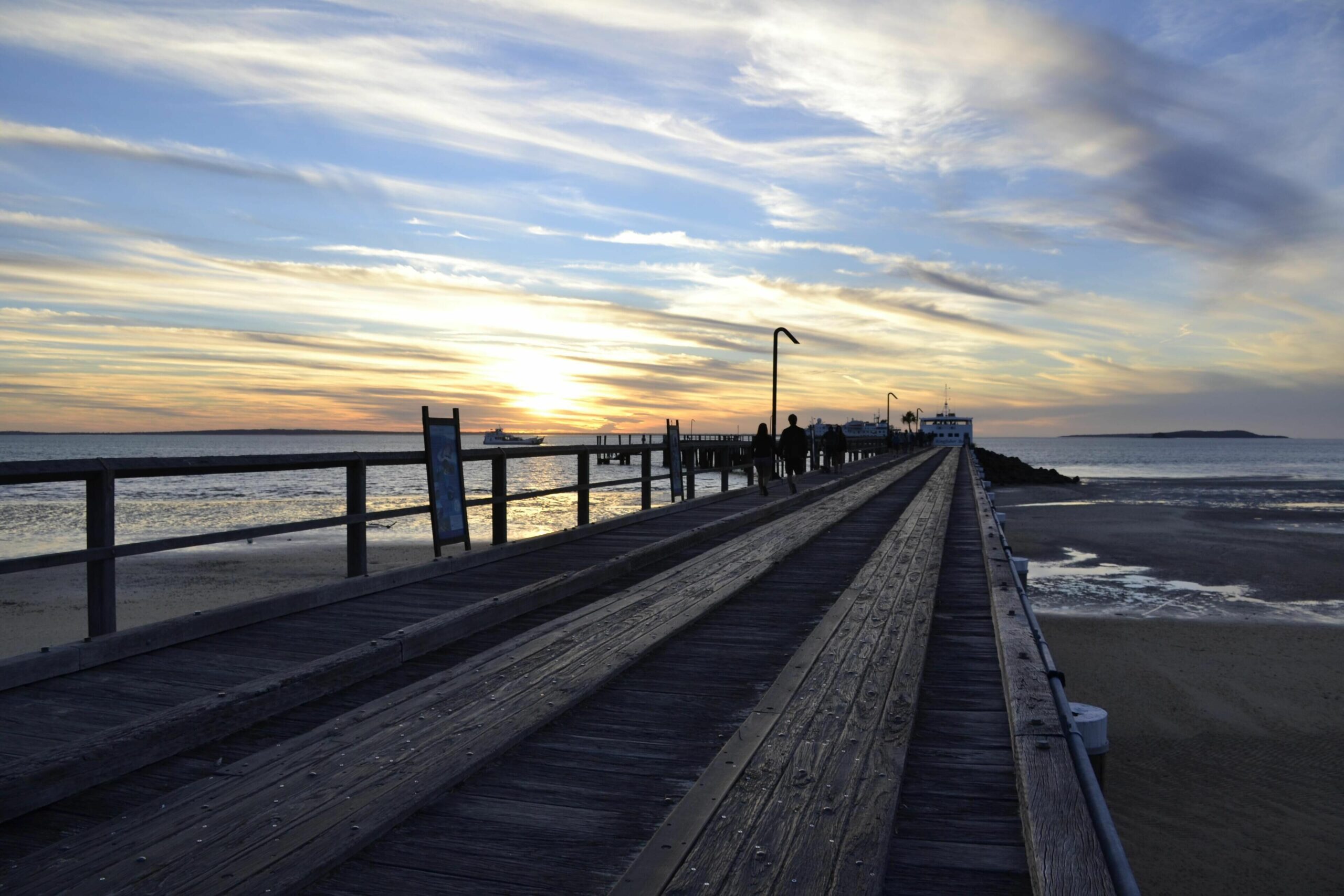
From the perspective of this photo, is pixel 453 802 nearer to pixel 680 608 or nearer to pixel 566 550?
pixel 680 608

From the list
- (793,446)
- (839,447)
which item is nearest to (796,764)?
(793,446)

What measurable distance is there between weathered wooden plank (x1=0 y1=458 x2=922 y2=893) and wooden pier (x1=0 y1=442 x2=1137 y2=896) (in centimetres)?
1

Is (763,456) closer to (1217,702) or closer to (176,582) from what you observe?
(1217,702)

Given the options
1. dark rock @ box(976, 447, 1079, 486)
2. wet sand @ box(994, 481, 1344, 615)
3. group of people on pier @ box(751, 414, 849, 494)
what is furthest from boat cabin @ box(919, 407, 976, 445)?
group of people on pier @ box(751, 414, 849, 494)

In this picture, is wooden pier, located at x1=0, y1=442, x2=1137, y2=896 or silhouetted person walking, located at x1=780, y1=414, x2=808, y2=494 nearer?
wooden pier, located at x1=0, y1=442, x2=1137, y2=896

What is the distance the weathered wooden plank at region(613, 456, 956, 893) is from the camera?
7.91ft

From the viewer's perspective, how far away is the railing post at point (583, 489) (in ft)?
38.1

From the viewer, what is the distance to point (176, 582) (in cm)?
2084

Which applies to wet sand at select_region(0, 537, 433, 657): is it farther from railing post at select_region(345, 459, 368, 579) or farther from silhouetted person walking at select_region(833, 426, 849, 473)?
silhouetted person walking at select_region(833, 426, 849, 473)

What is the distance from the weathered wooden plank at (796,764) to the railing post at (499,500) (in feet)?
15.4

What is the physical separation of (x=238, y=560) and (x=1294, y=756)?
24.1 m

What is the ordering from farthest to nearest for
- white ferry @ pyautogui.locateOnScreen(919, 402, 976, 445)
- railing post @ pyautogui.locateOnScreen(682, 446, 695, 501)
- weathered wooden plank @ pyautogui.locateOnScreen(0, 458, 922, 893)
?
white ferry @ pyautogui.locateOnScreen(919, 402, 976, 445), railing post @ pyautogui.locateOnScreen(682, 446, 695, 501), weathered wooden plank @ pyautogui.locateOnScreen(0, 458, 922, 893)

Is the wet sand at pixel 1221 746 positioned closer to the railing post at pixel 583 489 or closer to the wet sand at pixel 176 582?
the railing post at pixel 583 489

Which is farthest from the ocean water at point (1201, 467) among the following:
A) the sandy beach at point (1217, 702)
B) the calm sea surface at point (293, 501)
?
the sandy beach at point (1217, 702)
